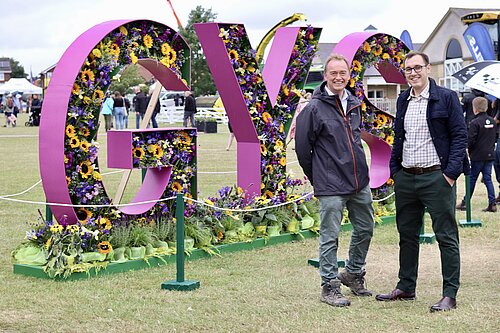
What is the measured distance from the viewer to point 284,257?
937 cm

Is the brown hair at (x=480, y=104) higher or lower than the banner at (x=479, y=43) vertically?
lower

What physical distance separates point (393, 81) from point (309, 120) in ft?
20.2

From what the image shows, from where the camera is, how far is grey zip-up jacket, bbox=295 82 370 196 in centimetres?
705

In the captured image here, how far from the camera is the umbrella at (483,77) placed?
7398mm

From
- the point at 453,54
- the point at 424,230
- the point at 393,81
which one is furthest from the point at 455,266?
the point at 453,54

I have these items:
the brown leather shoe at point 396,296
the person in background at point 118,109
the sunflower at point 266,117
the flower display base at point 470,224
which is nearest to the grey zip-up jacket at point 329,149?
the brown leather shoe at point 396,296

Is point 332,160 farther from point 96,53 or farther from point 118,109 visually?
point 118,109

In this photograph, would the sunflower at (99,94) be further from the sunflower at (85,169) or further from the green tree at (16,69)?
the green tree at (16,69)

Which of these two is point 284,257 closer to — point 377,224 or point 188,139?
point 188,139

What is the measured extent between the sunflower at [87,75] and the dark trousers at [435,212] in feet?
11.2

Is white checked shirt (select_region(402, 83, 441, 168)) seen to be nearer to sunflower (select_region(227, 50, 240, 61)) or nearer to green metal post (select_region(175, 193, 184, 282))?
green metal post (select_region(175, 193, 184, 282))

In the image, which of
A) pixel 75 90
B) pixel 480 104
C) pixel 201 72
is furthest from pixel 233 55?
pixel 201 72

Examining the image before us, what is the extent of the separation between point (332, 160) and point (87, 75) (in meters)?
2.94

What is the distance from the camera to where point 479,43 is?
21672mm
